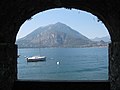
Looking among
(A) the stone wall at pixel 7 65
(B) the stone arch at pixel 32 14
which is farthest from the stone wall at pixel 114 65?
(A) the stone wall at pixel 7 65

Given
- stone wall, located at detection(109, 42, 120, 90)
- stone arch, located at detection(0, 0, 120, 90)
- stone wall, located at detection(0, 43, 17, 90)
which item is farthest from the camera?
stone wall, located at detection(109, 42, 120, 90)

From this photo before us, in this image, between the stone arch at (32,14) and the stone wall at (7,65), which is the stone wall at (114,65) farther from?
the stone wall at (7,65)

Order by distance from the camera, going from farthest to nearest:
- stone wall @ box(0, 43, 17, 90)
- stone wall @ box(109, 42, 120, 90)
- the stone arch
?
1. stone wall @ box(109, 42, 120, 90)
2. stone wall @ box(0, 43, 17, 90)
3. the stone arch

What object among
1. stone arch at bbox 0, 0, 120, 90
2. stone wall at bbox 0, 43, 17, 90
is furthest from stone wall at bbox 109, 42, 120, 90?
stone wall at bbox 0, 43, 17, 90

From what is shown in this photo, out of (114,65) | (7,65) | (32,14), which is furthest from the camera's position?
(32,14)

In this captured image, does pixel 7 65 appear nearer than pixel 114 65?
Yes

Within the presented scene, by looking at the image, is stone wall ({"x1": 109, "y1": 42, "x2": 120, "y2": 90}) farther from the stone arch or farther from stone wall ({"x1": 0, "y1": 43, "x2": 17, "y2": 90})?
stone wall ({"x1": 0, "y1": 43, "x2": 17, "y2": 90})

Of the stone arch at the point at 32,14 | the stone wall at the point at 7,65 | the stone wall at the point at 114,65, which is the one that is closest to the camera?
the stone arch at the point at 32,14

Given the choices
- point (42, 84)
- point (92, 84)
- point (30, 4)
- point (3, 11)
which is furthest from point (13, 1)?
point (92, 84)

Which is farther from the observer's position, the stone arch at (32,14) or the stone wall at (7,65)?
the stone wall at (7,65)

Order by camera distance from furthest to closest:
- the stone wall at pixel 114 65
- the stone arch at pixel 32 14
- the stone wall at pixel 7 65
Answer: the stone wall at pixel 114 65, the stone wall at pixel 7 65, the stone arch at pixel 32 14

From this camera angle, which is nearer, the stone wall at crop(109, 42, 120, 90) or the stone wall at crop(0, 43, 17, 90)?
the stone wall at crop(0, 43, 17, 90)

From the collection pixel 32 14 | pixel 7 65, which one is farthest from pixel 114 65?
pixel 7 65

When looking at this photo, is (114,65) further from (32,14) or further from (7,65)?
(7,65)
